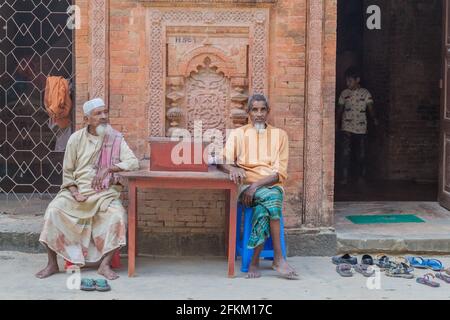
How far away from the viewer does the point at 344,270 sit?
704 cm

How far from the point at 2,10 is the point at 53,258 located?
5176mm

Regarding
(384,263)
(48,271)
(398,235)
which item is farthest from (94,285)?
(398,235)

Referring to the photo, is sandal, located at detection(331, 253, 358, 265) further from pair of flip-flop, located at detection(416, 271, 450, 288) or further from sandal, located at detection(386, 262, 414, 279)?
pair of flip-flop, located at detection(416, 271, 450, 288)

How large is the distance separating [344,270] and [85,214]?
2286 millimetres

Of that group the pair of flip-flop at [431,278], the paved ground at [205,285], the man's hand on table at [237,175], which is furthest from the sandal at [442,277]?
the man's hand on table at [237,175]

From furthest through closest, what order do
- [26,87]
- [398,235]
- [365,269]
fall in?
[26,87], [398,235], [365,269]

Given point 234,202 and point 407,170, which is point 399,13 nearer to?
point 407,170

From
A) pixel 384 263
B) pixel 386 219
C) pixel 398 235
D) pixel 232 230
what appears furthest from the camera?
pixel 386 219

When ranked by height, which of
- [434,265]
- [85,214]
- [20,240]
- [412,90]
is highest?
[412,90]

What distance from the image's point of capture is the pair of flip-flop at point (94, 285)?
20.8ft

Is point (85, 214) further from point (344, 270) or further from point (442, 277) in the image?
point (442, 277)

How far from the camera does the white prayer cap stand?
6.98 m

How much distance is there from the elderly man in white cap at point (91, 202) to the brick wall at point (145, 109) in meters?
0.55

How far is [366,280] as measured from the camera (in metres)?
6.83
